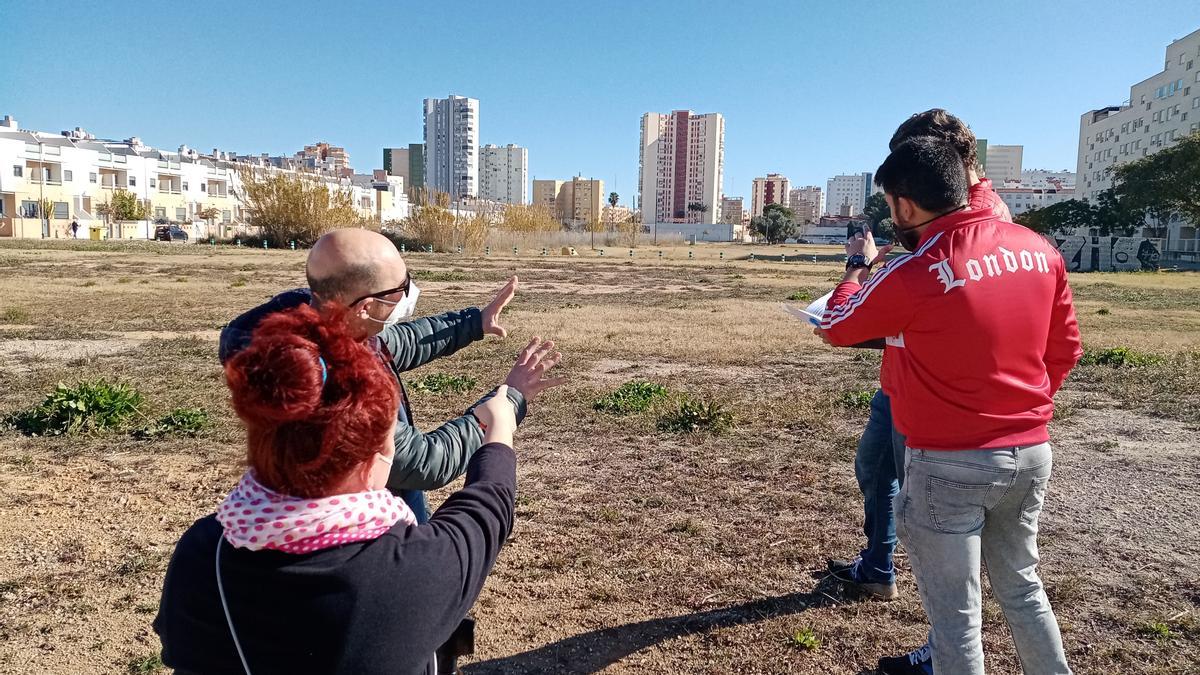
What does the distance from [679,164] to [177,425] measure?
16241cm

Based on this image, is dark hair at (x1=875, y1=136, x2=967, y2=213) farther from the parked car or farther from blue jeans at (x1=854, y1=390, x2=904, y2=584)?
the parked car

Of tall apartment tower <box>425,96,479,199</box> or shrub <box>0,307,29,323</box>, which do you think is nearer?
shrub <box>0,307,29,323</box>

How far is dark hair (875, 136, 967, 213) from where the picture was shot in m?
2.27

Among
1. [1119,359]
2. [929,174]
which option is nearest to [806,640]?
[929,174]

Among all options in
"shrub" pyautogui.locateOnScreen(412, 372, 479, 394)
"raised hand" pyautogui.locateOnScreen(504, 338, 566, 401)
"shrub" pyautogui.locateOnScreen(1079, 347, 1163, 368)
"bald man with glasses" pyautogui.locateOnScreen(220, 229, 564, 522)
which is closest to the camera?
"bald man with glasses" pyautogui.locateOnScreen(220, 229, 564, 522)

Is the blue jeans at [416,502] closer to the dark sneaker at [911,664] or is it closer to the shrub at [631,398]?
the dark sneaker at [911,664]

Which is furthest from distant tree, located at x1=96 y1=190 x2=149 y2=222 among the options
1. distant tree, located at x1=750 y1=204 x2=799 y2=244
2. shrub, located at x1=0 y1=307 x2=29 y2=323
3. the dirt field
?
distant tree, located at x1=750 y1=204 x2=799 y2=244

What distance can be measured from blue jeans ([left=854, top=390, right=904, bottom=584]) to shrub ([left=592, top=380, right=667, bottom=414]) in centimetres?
379

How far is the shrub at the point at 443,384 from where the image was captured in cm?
823

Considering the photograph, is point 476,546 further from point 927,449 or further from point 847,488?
point 847,488

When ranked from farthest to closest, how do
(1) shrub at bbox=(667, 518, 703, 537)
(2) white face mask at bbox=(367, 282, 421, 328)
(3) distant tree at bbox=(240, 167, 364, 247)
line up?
1. (3) distant tree at bbox=(240, 167, 364, 247)
2. (1) shrub at bbox=(667, 518, 703, 537)
3. (2) white face mask at bbox=(367, 282, 421, 328)

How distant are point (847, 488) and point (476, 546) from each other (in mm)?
4278

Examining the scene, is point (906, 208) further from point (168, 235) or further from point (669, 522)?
point (168, 235)

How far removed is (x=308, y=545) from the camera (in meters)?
1.29
